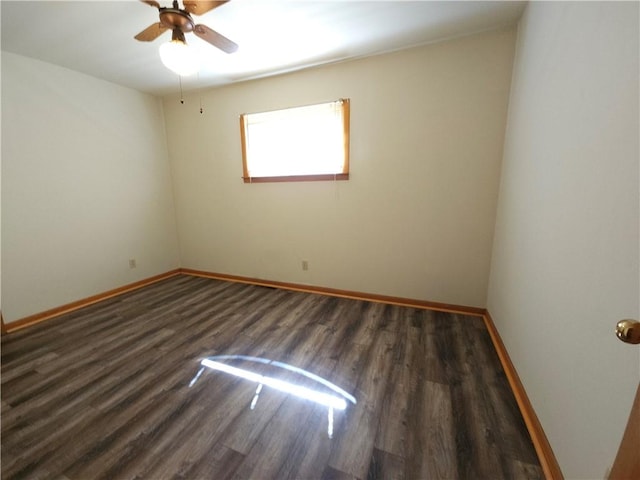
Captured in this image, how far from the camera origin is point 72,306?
2.66 metres

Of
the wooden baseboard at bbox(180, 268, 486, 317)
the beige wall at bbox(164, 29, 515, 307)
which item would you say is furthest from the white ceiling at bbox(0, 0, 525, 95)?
the wooden baseboard at bbox(180, 268, 486, 317)

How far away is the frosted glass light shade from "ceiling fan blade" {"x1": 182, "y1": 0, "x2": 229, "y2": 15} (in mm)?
182

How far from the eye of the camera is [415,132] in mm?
2309

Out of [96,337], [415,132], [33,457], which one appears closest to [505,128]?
[415,132]

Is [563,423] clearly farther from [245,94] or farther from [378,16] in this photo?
[245,94]

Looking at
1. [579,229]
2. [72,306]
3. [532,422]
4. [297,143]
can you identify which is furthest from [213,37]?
[72,306]

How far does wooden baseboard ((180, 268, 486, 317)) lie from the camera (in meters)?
2.42

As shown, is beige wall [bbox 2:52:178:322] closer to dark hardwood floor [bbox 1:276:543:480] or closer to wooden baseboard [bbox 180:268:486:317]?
dark hardwood floor [bbox 1:276:543:480]

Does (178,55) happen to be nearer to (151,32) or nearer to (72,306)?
(151,32)

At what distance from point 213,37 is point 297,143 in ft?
4.19

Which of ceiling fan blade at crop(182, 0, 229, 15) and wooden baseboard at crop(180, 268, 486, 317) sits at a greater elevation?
ceiling fan blade at crop(182, 0, 229, 15)

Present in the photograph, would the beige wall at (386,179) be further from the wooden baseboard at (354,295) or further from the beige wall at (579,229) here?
the beige wall at (579,229)

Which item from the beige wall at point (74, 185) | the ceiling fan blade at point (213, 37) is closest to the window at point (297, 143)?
the ceiling fan blade at point (213, 37)

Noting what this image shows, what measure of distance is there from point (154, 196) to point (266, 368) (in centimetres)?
295
